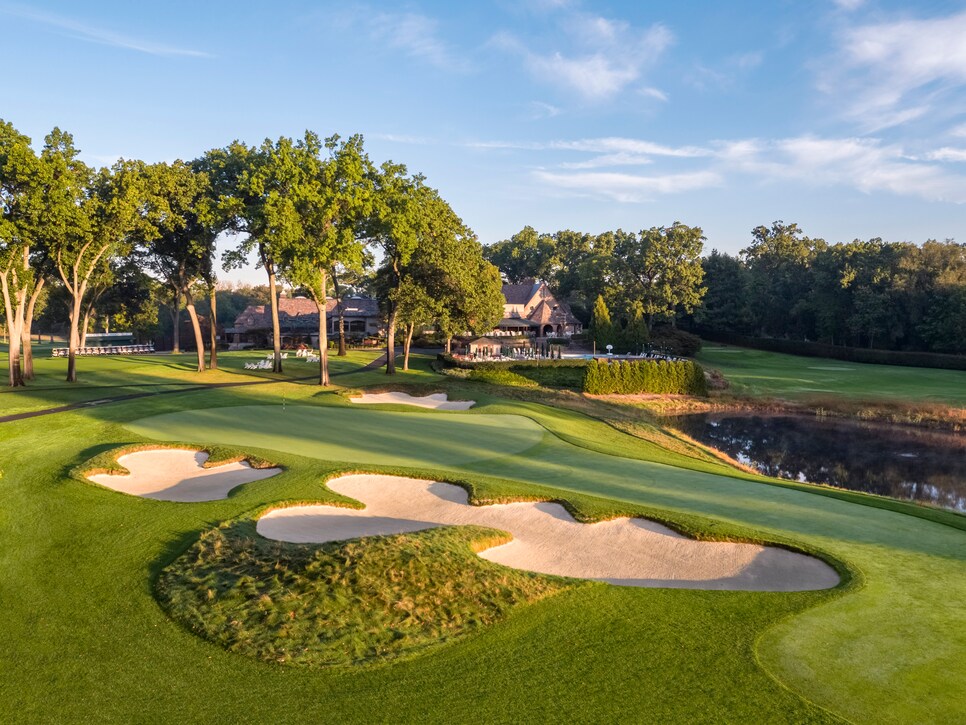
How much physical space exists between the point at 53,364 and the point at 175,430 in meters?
29.6

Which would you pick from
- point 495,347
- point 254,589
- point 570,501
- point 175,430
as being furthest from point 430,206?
point 254,589

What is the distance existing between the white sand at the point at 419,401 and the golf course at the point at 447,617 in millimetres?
17802

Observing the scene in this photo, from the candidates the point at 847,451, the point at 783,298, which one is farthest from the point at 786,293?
the point at 847,451

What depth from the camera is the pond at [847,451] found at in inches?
955

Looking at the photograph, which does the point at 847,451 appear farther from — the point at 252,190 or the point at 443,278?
the point at 252,190

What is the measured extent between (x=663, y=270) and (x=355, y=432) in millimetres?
64451

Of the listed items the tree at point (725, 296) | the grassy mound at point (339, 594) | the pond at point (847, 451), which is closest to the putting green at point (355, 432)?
the grassy mound at point (339, 594)

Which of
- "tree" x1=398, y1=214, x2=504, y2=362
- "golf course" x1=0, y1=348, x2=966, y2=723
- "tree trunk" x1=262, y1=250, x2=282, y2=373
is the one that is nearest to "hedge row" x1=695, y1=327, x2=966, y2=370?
"tree" x1=398, y1=214, x2=504, y2=362

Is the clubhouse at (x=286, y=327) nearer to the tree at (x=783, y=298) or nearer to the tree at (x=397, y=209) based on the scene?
the tree at (x=397, y=209)

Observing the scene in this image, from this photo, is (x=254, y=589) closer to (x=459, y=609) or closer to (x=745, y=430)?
(x=459, y=609)

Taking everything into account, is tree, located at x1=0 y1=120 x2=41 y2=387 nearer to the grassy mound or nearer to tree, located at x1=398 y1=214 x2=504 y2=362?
tree, located at x1=398 y1=214 x2=504 y2=362

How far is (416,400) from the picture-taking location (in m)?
36.4

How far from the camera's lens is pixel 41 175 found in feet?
93.8

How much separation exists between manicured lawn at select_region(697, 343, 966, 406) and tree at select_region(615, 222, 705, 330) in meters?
8.01
